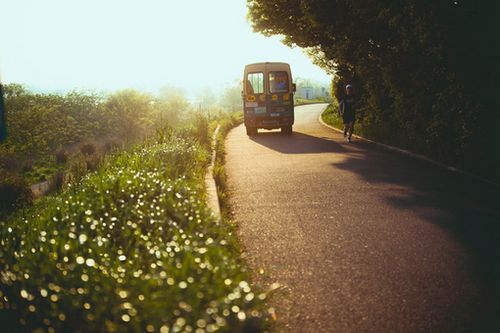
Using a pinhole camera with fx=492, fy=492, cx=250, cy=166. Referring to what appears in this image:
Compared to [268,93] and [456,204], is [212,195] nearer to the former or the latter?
[456,204]

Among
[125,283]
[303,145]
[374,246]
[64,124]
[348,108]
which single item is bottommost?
[64,124]

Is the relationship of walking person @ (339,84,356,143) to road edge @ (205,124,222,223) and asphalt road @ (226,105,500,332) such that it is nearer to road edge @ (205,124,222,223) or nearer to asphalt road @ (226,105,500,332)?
asphalt road @ (226,105,500,332)

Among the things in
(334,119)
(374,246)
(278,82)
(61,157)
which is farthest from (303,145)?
(61,157)

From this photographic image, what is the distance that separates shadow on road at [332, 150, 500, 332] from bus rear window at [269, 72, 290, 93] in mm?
9122

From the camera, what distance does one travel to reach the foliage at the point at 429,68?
9914 millimetres

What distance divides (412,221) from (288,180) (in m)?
3.85

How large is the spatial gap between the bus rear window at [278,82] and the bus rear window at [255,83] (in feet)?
1.32

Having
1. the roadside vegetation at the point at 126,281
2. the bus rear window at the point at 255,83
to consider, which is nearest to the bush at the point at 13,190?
the bus rear window at the point at 255,83

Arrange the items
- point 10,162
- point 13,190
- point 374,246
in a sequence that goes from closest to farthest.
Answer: point 374,246 < point 13,190 < point 10,162

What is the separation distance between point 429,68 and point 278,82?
392 inches

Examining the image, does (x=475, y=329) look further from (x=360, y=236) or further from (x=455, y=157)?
(x=455, y=157)

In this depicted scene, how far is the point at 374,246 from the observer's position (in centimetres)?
586

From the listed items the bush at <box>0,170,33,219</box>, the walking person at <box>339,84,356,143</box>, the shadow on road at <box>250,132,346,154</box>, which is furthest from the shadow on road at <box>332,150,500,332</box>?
the bush at <box>0,170,33,219</box>

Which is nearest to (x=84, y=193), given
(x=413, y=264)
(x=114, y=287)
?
(x=114, y=287)
